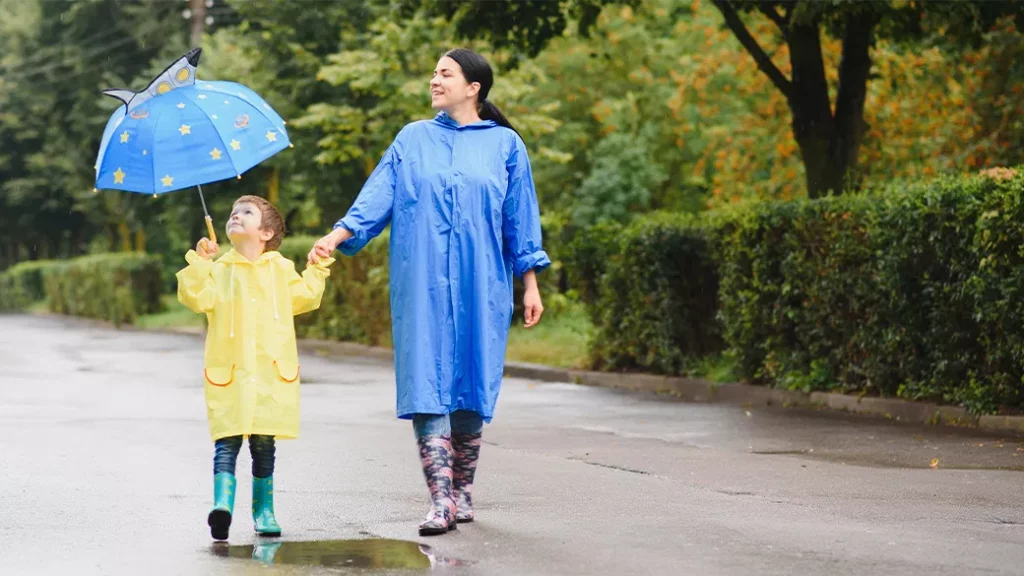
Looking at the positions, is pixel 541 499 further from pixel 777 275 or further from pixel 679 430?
pixel 777 275

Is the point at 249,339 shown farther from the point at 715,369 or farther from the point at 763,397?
the point at 715,369

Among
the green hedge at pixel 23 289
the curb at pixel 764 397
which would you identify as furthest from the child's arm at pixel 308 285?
the green hedge at pixel 23 289

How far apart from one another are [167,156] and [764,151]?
23.2 metres

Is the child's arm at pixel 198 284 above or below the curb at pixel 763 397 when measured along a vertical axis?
above

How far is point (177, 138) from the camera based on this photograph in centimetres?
645

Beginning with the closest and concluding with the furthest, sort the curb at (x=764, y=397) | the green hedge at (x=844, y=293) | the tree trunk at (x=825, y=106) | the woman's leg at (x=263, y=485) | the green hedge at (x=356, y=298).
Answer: the woman's leg at (x=263, y=485), the green hedge at (x=844, y=293), the curb at (x=764, y=397), the tree trunk at (x=825, y=106), the green hedge at (x=356, y=298)

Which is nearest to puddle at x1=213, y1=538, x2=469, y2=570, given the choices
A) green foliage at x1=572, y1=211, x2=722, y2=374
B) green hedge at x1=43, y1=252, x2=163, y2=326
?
green foliage at x1=572, y1=211, x2=722, y2=374

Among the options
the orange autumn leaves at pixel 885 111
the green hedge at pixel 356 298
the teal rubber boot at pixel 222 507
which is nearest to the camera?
the teal rubber boot at pixel 222 507

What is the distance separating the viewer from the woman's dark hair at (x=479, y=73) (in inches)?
269

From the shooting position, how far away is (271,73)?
101ft

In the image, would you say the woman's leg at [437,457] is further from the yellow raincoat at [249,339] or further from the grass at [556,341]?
the grass at [556,341]

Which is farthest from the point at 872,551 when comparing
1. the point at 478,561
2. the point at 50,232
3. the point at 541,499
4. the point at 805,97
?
the point at 50,232

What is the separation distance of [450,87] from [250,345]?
1.37 meters

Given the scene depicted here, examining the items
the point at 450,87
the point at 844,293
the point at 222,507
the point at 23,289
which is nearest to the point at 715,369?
the point at 844,293
